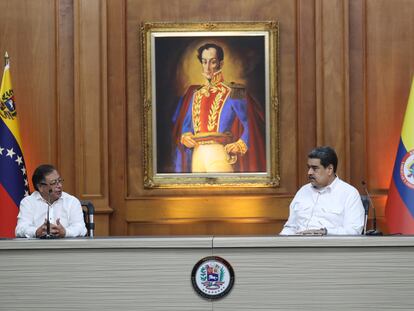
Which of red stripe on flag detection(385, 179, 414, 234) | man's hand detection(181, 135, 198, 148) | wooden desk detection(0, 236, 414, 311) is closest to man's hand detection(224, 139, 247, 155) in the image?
man's hand detection(181, 135, 198, 148)

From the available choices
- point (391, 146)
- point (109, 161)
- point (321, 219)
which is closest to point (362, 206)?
point (321, 219)

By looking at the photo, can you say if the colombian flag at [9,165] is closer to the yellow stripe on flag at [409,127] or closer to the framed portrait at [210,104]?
the framed portrait at [210,104]

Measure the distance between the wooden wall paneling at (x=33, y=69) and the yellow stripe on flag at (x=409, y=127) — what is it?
256 cm

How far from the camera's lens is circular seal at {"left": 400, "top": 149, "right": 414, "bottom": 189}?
21.3ft

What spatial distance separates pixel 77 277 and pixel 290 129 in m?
2.72

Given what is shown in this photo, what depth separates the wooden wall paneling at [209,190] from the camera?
271 inches

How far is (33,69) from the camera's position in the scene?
6945mm

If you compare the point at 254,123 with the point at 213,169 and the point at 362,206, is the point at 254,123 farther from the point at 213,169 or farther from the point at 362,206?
the point at 362,206

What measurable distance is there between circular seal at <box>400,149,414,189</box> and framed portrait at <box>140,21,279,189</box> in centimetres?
95

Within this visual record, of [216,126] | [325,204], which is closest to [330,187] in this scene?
[325,204]

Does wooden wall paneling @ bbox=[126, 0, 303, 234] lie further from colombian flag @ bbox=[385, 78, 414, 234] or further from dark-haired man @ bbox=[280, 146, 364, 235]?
dark-haired man @ bbox=[280, 146, 364, 235]

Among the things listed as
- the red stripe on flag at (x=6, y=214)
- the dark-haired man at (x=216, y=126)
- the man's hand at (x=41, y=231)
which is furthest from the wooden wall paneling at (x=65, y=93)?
the man's hand at (x=41, y=231)

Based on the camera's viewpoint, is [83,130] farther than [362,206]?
Yes

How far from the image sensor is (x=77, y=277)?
468cm
